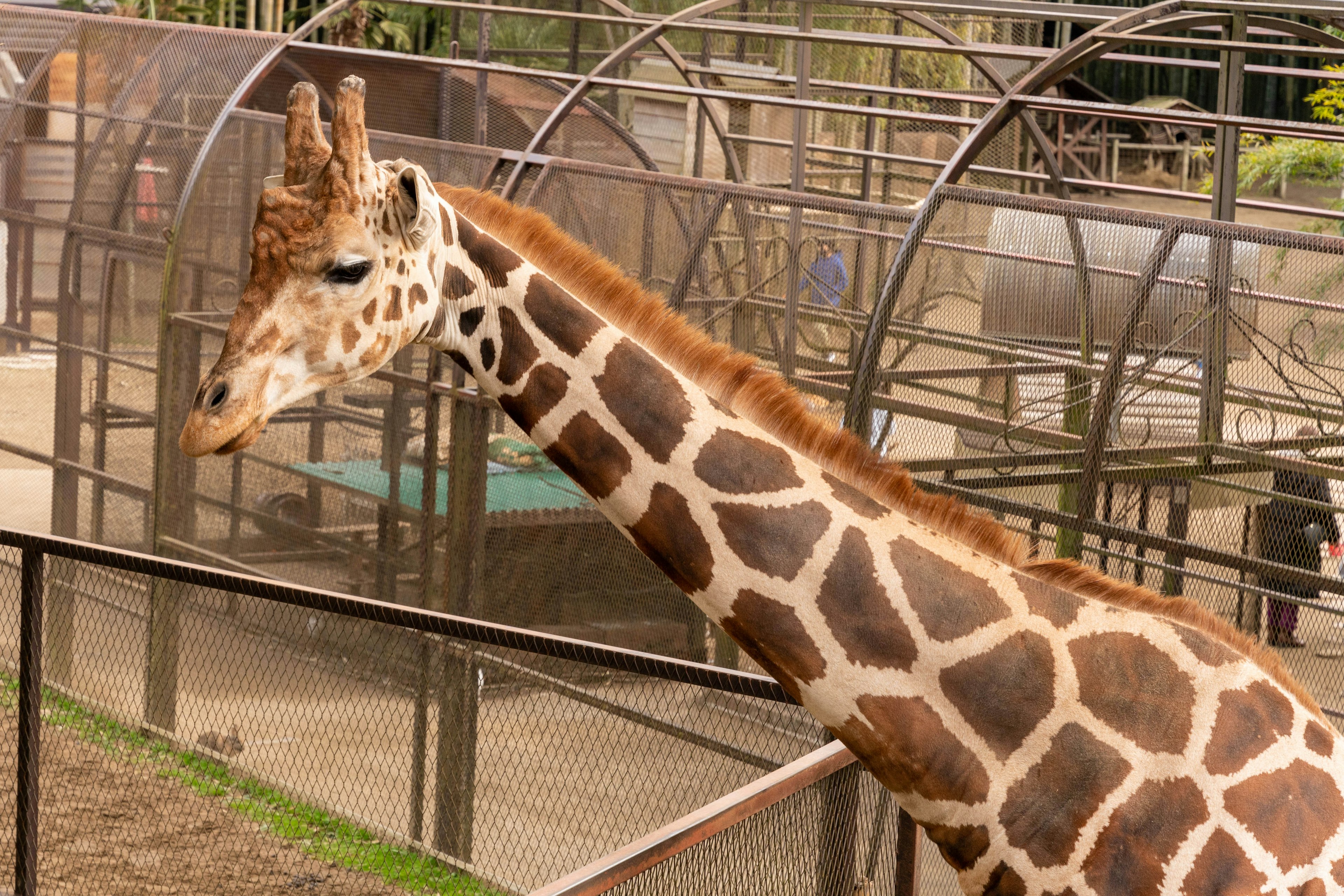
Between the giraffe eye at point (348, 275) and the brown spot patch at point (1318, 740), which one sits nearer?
the giraffe eye at point (348, 275)

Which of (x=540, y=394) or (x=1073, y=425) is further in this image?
(x=1073, y=425)

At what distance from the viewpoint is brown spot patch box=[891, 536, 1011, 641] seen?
2.52 metres

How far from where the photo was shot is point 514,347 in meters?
2.56

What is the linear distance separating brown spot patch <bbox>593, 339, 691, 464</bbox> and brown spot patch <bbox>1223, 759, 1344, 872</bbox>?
1.14 metres

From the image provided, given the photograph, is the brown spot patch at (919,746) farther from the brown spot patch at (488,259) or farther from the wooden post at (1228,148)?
the wooden post at (1228,148)

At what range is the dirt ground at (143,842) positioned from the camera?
5.45 metres

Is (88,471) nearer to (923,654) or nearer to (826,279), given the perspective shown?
(826,279)

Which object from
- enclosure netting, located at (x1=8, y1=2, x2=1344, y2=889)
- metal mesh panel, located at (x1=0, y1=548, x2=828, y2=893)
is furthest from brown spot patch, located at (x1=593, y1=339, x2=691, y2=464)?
metal mesh panel, located at (x1=0, y1=548, x2=828, y2=893)

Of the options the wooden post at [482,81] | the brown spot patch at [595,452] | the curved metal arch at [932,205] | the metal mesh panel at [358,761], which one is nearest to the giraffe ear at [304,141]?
the brown spot patch at [595,452]

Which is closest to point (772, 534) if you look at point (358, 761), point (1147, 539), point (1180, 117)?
point (1147, 539)

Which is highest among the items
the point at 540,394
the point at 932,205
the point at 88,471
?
the point at 932,205

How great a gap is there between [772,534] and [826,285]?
3.89 m

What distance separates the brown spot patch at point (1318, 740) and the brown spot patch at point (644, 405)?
126 centimetres

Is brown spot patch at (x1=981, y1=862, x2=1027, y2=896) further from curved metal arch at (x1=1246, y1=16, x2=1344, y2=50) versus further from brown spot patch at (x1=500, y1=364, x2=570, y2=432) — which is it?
curved metal arch at (x1=1246, y1=16, x2=1344, y2=50)
